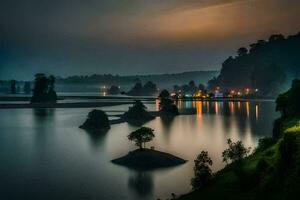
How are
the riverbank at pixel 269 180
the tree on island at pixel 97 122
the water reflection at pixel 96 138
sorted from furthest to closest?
the tree on island at pixel 97 122
the water reflection at pixel 96 138
the riverbank at pixel 269 180

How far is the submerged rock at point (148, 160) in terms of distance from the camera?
51.3 meters

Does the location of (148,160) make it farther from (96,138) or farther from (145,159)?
(96,138)

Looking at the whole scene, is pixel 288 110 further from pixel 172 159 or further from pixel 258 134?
pixel 258 134

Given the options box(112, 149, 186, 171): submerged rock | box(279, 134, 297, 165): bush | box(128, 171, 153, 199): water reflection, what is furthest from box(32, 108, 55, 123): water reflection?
box(279, 134, 297, 165): bush

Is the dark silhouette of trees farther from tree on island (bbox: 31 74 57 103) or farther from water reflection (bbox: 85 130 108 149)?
tree on island (bbox: 31 74 57 103)

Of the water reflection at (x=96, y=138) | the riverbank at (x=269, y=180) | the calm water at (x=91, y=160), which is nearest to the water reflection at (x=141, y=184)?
the calm water at (x=91, y=160)

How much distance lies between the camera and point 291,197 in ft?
75.9

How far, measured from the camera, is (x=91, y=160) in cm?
5881

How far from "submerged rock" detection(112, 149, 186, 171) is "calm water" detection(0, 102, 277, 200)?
1528 mm

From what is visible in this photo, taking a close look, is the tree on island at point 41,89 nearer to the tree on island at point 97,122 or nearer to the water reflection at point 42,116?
the water reflection at point 42,116

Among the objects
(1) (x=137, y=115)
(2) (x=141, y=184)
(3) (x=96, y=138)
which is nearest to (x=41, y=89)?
(1) (x=137, y=115)

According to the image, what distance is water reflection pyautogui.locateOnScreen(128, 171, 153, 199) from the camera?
134 feet

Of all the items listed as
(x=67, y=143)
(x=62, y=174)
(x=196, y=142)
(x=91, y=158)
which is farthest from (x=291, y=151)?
(x=67, y=143)

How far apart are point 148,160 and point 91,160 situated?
11276 mm
